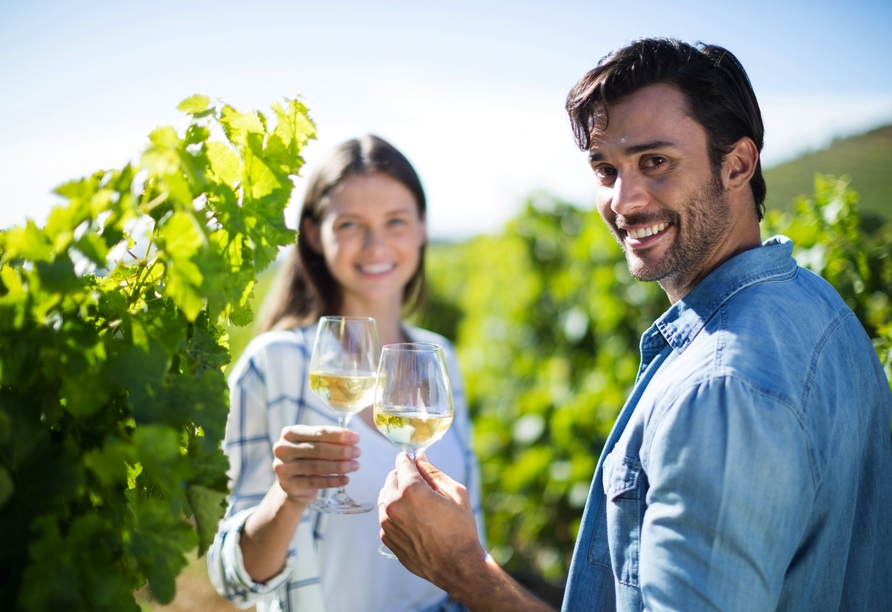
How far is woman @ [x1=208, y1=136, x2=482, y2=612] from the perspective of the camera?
2205mm

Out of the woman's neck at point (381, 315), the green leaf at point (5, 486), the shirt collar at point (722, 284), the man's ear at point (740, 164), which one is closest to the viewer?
the green leaf at point (5, 486)

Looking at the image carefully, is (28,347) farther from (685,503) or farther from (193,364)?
(685,503)

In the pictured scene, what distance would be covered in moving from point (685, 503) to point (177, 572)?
93cm

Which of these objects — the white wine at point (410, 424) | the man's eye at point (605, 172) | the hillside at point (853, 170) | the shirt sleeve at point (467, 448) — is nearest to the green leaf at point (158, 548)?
the white wine at point (410, 424)

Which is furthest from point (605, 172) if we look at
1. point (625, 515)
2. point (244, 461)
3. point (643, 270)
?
point (244, 461)

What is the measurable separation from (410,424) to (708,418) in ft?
2.69

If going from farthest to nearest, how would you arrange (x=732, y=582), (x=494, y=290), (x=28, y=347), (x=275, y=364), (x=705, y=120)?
(x=494, y=290) → (x=275, y=364) → (x=705, y=120) → (x=732, y=582) → (x=28, y=347)

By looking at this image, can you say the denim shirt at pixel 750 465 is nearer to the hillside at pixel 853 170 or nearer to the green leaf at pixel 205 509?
the green leaf at pixel 205 509

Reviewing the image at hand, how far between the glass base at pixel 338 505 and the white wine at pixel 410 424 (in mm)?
386

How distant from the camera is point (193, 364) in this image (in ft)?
4.25

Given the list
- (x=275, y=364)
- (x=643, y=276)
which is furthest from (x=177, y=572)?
(x=275, y=364)

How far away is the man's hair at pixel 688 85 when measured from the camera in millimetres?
1853

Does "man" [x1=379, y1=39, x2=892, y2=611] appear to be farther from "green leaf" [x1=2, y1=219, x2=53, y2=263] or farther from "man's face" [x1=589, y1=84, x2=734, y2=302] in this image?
"green leaf" [x1=2, y1=219, x2=53, y2=263]

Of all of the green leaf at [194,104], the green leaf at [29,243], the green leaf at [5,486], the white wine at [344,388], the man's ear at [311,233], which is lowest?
the green leaf at [5,486]
